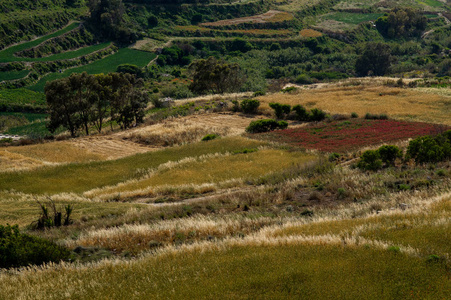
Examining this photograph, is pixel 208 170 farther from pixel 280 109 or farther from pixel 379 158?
pixel 280 109

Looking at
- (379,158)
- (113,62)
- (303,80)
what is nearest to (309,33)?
(303,80)

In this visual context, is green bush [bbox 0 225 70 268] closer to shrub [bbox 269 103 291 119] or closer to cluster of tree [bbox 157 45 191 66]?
shrub [bbox 269 103 291 119]

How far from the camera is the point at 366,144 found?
33.6m

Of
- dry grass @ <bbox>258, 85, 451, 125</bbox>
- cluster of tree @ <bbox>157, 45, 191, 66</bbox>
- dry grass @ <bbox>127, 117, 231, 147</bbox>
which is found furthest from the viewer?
cluster of tree @ <bbox>157, 45, 191, 66</bbox>

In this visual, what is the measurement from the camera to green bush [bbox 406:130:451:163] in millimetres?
23547

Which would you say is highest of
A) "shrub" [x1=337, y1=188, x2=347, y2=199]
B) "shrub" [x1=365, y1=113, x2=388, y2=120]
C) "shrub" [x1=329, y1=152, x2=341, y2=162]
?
"shrub" [x1=337, y1=188, x2=347, y2=199]

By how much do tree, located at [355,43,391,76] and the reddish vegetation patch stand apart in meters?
83.6

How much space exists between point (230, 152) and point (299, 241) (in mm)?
25909

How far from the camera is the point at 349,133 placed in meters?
39.5

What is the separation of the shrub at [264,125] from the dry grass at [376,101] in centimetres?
1012

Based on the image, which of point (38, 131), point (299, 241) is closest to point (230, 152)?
point (299, 241)

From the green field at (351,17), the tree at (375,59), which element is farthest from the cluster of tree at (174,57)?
the green field at (351,17)

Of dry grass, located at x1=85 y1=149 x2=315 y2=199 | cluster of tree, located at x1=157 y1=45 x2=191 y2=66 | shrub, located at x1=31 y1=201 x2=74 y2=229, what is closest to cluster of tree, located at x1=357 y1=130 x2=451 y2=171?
dry grass, located at x1=85 y1=149 x2=315 y2=199

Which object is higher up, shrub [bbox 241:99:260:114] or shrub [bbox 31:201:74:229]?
shrub [bbox 31:201:74:229]
